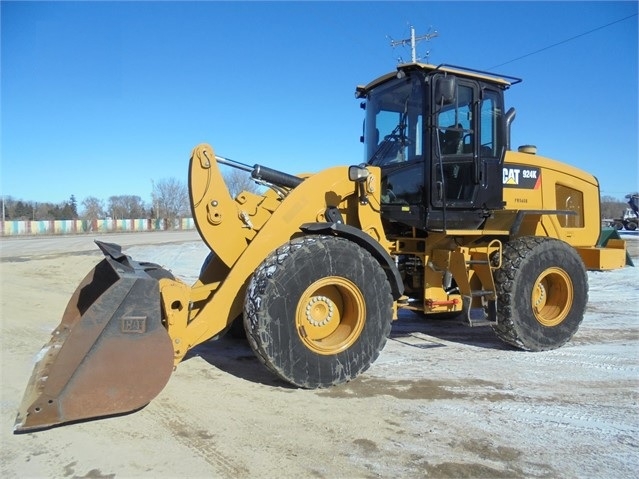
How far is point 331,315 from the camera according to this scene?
14.1 ft

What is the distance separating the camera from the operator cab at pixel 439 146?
16.5 ft

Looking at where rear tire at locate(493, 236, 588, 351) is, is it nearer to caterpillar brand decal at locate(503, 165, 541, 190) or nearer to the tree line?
caterpillar brand decal at locate(503, 165, 541, 190)

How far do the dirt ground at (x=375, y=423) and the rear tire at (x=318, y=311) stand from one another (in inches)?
8.6

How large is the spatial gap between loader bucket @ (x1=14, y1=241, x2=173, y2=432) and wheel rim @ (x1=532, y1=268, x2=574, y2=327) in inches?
161

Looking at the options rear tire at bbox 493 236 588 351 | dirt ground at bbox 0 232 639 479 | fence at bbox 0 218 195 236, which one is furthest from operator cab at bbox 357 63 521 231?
fence at bbox 0 218 195 236

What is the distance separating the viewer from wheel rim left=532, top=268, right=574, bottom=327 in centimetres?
553

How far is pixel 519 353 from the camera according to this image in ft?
17.2

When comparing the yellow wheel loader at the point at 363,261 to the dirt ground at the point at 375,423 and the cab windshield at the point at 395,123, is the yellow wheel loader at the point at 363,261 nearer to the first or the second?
the cab windshield at the point at 395,123

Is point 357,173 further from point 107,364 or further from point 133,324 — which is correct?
point 107,364

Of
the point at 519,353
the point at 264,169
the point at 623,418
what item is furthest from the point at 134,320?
the point at 519,353

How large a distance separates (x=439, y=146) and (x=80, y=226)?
45.5 meters

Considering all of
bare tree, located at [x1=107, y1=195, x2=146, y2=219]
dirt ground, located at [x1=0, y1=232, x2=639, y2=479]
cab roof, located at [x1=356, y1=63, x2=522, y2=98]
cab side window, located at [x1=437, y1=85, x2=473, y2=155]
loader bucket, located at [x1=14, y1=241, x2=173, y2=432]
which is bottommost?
dirt ground, located at [x1=0, y1=232, x2=639, y2=479]

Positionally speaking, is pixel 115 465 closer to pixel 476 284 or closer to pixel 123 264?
pixel 123 264

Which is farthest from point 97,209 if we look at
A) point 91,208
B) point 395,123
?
point 395,123
